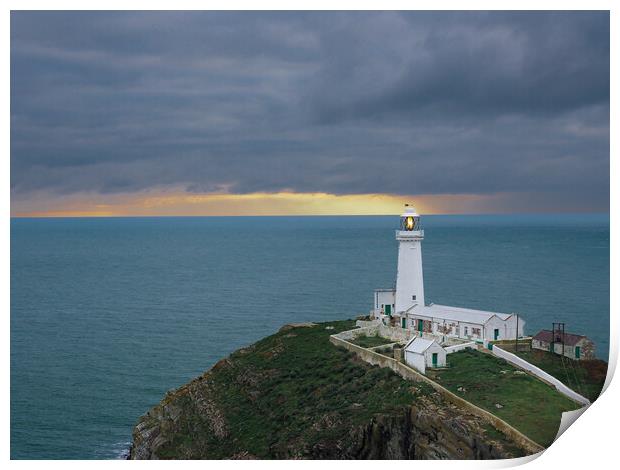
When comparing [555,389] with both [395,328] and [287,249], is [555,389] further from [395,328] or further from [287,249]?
[287,249]

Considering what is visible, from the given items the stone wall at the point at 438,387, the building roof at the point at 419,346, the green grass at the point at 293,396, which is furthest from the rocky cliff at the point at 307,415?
the building roof at the point at 419,346

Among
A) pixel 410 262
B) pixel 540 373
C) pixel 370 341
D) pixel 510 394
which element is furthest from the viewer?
pixel 410 262

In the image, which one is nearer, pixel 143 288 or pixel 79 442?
pixel 79 442

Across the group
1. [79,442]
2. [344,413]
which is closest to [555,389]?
[344,413]

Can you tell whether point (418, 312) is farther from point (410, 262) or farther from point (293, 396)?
point (293, 396)

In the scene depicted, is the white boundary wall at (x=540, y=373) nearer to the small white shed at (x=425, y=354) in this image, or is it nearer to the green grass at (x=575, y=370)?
the green grass at (x=575, y=370)

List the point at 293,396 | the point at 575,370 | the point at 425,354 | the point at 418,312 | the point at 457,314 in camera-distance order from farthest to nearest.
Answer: the point at 418,312 < the point at 457,314 < the point at 293,396 < the point at 425,354 < the point at 575,370

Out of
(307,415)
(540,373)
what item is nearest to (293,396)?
(307,415)

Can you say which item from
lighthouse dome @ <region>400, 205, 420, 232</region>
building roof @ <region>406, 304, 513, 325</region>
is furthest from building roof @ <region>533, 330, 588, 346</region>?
lighthouse dome @ <region>400, 205, 420, 232</region>
